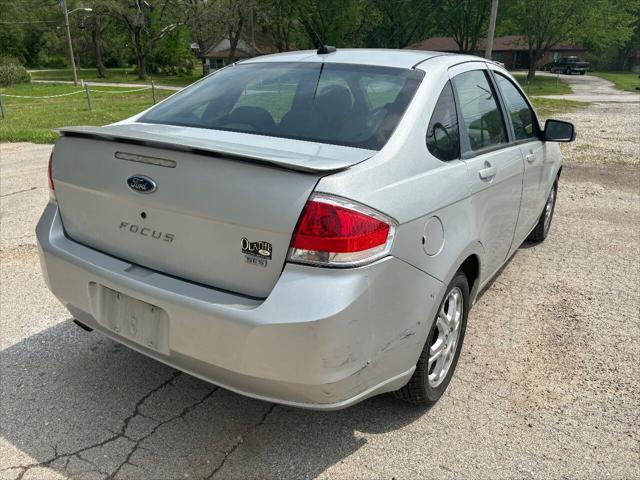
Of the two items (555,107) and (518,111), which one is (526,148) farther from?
(555,107)

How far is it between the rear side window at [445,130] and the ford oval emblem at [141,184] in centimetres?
124

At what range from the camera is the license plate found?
224 cm

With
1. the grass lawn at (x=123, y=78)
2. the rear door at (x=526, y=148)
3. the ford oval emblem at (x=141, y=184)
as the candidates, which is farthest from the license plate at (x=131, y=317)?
the grass lawn at (x=123, y=78)

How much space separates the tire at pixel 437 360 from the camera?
2527 mm

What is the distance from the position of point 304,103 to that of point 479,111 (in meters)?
1.09

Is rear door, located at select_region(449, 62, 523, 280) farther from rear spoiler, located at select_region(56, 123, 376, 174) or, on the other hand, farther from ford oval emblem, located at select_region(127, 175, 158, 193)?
ford oval emblem, located at select_region(127, 175, 158, 193)

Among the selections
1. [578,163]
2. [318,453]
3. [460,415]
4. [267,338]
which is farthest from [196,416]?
[578,163]

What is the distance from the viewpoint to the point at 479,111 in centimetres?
319

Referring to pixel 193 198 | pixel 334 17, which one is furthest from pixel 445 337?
pixel 334 17

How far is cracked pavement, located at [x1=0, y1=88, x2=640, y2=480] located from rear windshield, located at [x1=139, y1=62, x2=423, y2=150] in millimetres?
1366

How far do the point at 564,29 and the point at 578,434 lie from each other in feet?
149

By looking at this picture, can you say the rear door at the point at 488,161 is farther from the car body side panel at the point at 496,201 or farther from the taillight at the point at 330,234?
the taillight at the point at 330,234

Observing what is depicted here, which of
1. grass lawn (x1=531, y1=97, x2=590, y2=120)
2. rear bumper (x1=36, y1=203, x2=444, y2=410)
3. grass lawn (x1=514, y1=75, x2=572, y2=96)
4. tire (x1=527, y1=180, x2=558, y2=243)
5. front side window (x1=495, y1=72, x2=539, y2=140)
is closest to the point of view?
rear bumper (x1=36, y1=203, x2=444, y2=410)

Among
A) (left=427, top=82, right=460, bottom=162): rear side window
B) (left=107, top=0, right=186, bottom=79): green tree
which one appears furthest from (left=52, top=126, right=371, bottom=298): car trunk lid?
(left=107, top=0, right=186, bottom=79): green tree
